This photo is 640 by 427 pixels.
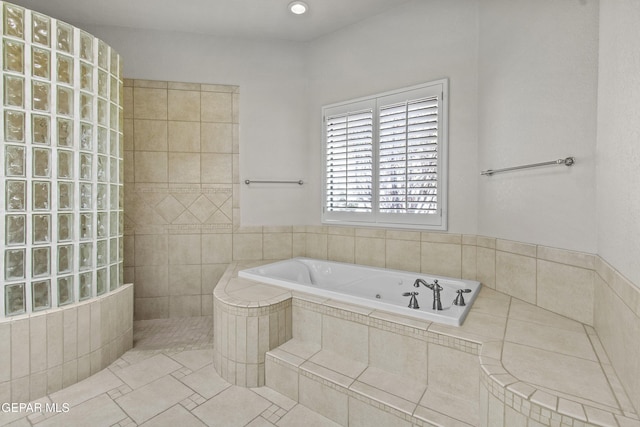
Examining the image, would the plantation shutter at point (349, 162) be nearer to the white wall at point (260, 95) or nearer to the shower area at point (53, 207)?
the white wall at point (260, 95)

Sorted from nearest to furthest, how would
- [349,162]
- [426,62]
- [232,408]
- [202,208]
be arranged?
[232,408] < [426,62] < [349,162] < [202,208]

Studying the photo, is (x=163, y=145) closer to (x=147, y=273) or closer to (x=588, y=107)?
(x=147, y=273)

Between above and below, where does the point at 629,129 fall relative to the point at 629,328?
above

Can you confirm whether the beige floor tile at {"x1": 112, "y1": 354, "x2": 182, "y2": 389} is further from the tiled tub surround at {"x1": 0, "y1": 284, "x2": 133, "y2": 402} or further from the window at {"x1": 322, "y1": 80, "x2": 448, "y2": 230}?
the window at {"x1": 322, "y1": 80, "x2": 448, "y2": 230}

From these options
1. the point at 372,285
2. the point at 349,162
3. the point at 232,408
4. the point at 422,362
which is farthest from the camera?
the point at 349,162

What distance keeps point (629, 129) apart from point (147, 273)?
10.5 feet

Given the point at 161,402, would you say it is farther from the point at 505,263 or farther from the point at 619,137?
the point at 619,137

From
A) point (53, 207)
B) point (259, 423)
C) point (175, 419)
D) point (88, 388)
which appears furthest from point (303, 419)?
point (53, 207)

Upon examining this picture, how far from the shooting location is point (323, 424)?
1.48 meters

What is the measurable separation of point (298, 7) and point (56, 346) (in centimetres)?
276

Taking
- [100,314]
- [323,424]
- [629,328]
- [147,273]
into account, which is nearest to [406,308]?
[323,424]

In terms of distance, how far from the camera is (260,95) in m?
2.89

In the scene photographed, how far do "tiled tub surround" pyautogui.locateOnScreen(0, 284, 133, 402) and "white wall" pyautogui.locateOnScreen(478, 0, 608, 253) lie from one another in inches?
100

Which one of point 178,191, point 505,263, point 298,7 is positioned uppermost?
point 298,7
